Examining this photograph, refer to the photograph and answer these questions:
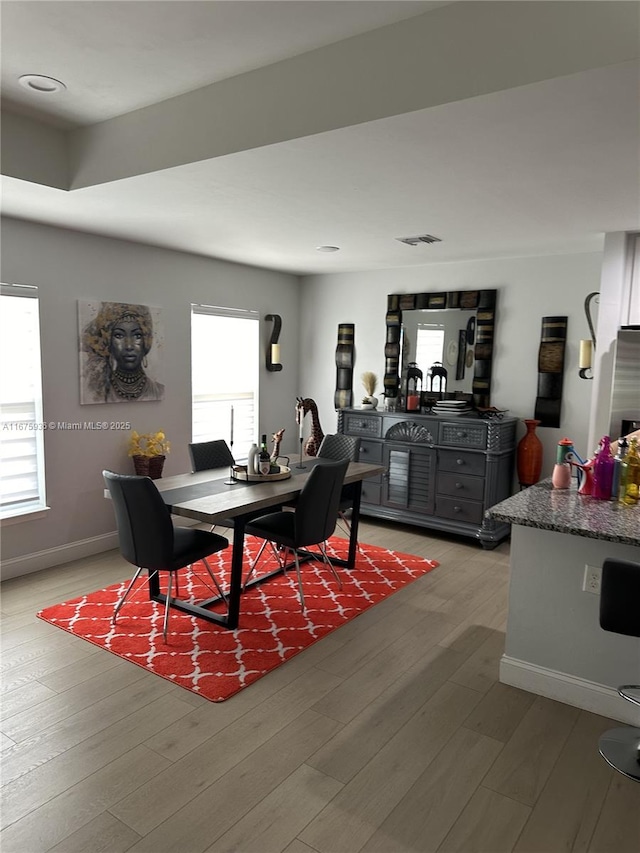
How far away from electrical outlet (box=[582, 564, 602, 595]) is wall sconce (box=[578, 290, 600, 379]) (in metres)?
2.35

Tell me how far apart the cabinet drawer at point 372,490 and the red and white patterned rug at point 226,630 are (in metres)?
1.07

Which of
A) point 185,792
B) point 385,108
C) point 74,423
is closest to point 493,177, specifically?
point 385,108

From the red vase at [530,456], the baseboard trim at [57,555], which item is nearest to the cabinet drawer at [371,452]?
the red vase at [530,456]

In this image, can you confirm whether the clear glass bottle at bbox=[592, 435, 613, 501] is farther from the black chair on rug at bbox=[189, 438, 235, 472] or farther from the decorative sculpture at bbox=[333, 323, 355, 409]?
the decorative sculpture at bbox=[333, 323, 355, 409]

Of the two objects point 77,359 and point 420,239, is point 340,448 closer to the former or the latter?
point 420,239

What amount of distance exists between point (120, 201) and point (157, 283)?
4.91 ft

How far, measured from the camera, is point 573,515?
260 centimetres

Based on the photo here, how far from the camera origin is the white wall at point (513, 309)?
190 inches

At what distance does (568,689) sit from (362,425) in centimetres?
319

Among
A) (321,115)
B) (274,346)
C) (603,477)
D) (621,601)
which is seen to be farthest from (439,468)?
(321,115)

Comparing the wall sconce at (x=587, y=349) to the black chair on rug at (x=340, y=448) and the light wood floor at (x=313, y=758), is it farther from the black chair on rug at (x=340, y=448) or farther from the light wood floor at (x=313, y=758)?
the light wood floor at (x=313, y=758)

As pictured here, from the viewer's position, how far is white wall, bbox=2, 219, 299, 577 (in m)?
4.10

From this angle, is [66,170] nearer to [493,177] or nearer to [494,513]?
[493,177]

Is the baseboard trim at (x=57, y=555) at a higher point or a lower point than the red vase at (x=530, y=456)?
lower
